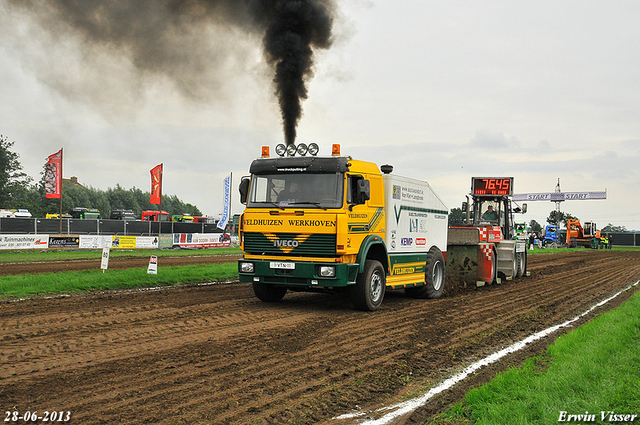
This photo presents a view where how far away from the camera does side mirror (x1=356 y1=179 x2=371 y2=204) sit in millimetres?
9982

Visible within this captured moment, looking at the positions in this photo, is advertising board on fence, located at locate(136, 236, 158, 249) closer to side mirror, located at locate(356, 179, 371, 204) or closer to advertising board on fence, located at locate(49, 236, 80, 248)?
advertising board on fence, located at locate(49, 236, 80, 248)

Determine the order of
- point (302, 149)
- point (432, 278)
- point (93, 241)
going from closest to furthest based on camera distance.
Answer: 1. point (302, 149)
2. point (432, 278)
3. point (93, 241)

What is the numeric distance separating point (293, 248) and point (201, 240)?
30247 mm

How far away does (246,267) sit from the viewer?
10.6m

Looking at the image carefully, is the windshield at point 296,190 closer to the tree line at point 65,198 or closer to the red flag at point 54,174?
the red flag at point 54,174

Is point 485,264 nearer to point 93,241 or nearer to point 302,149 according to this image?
point 302,149

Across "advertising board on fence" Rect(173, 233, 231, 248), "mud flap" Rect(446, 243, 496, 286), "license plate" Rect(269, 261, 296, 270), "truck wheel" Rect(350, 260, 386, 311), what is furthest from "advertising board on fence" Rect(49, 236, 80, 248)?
"truck wheel" Rect(350, 260, 386, 311)

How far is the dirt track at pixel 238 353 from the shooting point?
191 inches

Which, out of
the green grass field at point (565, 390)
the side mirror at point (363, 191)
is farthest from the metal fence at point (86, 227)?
the green grass field at point (565, 390)

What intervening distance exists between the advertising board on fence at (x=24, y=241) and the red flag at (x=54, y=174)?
2.75 metres

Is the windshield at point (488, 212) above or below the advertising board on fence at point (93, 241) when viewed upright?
above

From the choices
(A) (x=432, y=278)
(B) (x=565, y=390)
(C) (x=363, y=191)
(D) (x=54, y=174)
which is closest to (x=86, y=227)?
(D) (x=54, y=174)

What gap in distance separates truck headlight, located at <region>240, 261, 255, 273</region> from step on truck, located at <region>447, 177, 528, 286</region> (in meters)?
7.87

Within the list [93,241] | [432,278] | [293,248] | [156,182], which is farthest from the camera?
[156,182]
